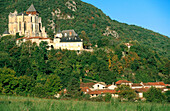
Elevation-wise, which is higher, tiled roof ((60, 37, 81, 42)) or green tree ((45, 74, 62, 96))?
tiled roof ((60, 37, 81, 42))

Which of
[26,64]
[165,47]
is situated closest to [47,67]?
[26,64]

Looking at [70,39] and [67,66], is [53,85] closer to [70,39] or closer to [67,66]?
[67,66]

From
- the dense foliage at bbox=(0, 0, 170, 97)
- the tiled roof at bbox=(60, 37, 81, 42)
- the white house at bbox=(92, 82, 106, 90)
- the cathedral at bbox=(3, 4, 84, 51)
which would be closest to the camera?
the dense foliage at bbox=(0, 0, 170, 97)

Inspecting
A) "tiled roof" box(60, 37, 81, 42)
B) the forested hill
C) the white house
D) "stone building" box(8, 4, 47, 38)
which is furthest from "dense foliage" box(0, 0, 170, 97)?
the forested hill

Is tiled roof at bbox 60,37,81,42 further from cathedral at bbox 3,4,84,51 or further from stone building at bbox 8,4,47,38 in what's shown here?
stone building at bbox 8,4,47,38

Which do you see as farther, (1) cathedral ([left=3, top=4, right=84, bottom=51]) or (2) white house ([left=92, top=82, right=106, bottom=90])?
(1) cathedral ([left=3, top=4, right=84, bottom=51])

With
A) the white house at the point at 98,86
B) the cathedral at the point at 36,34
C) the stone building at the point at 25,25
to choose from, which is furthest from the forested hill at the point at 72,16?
the white house at the point at 98,86

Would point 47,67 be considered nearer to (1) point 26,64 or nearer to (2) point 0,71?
(1) point 26,64

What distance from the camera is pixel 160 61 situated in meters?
86.9

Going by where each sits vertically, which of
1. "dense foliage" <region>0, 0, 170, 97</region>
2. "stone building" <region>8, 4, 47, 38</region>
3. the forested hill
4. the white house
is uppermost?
the forested hill

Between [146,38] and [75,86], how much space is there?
108 m

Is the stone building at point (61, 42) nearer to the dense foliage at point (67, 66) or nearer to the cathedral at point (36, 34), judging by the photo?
the cathedral at point (36, 34)

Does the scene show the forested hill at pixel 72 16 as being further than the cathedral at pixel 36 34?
Yes

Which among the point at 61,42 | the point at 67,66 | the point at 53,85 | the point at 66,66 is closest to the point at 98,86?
the point at 67,66
